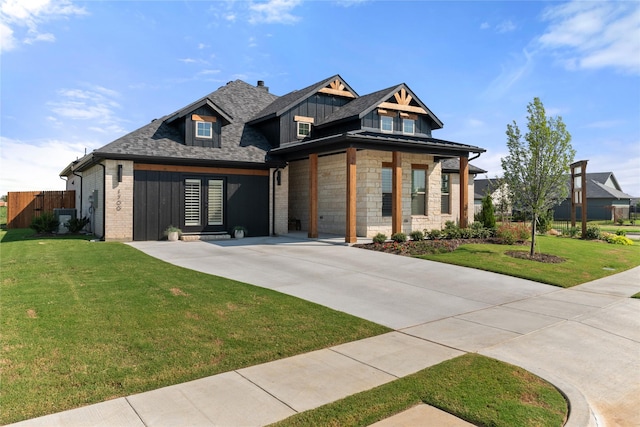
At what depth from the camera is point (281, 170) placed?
62.1 ft

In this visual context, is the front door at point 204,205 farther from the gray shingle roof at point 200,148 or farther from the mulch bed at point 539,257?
the mulch bed at point 539,257

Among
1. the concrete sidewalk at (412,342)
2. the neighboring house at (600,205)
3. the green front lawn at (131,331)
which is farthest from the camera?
the neighboring house at (600,205)

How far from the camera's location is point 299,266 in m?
11.1

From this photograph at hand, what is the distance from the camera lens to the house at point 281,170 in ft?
51.8

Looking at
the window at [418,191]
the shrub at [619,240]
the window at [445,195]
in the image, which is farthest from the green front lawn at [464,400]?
the shrub at [619,240]

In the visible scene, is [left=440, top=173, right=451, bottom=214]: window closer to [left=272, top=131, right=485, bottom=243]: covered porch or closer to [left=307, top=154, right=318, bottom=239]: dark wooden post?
[left=272, top=131, right=485, bottom=243]: covered porch

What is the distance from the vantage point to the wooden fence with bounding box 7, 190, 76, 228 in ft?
78.0

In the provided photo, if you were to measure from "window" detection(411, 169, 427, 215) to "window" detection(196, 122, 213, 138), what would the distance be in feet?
31.3

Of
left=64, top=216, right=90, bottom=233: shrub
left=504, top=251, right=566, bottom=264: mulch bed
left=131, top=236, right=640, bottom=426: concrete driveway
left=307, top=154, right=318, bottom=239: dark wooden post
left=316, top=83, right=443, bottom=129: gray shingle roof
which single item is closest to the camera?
left=131, top=236, right=640, bottom=426: concrete driveway

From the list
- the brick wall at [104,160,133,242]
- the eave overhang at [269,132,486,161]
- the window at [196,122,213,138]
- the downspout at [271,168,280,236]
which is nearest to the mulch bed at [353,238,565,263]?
the eave overhang at [269,132,486,161]

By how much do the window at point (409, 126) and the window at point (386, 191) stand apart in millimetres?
3363

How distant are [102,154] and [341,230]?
1012cm

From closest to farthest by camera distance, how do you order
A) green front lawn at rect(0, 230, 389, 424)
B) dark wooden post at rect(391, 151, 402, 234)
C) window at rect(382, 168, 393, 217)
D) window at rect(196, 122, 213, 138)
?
1. green front lawn at rect(0, 230, 389, 424)
2. dark wooden post at rect(391, 151, 402, 234)
3. window at rect(196, 122, 213, 138)
4. window at rect(382, 168, 393, 217)

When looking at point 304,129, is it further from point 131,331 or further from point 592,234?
point 592,234
